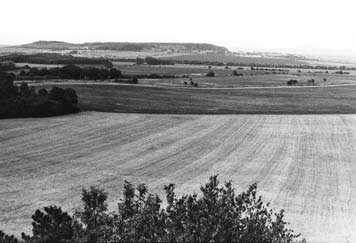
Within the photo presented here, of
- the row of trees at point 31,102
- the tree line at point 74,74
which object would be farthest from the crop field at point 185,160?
the tree line at point 74,74

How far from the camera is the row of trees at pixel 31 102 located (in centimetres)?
6000

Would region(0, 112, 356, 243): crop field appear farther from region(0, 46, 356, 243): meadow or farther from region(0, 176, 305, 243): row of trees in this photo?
region(0, 176, 305, 243): row of trees

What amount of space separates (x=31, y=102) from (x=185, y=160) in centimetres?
2924

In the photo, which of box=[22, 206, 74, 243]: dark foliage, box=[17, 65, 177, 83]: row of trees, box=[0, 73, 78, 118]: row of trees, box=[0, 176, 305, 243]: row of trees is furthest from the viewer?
box=[17, 65, 177, 83]: row of trees

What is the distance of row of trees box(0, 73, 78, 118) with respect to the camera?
6000 centimetres

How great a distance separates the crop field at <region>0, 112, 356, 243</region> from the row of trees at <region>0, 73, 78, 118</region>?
2432 mm

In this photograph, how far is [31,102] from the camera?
6181cm

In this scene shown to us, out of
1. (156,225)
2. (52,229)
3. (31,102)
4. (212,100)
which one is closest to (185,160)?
(156,225)

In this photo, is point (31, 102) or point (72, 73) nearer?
point (31, 102)

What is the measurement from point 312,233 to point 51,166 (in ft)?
69.7

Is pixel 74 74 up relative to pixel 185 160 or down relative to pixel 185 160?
up

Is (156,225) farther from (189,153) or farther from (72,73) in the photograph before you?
(72,73)

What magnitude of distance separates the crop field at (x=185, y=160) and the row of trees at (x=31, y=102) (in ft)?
7.98

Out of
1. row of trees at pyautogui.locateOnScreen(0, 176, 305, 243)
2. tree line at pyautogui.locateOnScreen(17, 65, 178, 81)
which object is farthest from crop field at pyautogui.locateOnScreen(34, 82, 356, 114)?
row of trees at pyautogui.locateOnScreen(0, 176, 305, 243)
